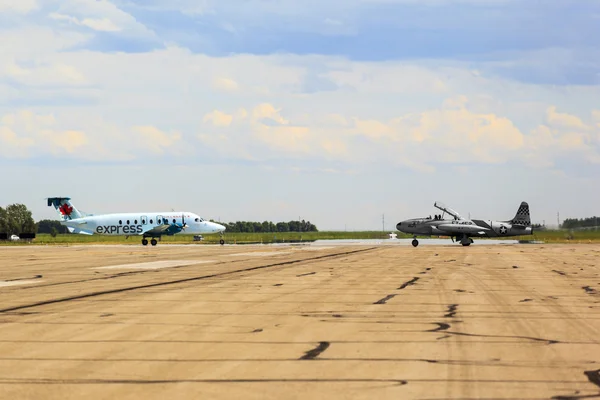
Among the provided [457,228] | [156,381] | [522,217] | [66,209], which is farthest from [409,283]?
[66,209]

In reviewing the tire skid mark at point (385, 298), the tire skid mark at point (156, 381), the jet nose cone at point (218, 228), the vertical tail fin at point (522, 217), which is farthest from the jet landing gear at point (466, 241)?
the tire skid mark at point (156, 381)

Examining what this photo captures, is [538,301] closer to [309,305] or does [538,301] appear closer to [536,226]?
[309,305]

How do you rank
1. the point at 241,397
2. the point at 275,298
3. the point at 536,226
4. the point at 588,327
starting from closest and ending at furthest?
the point at 241,397 → the point at 588,327 → the point at 275,298 → the point at 536,226

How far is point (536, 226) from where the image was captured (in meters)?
85.4

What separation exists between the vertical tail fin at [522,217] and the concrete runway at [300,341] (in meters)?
55.0

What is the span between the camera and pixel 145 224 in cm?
9294

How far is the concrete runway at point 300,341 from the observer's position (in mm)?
8758

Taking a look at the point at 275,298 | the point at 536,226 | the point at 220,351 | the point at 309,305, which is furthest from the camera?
the point at 536,226

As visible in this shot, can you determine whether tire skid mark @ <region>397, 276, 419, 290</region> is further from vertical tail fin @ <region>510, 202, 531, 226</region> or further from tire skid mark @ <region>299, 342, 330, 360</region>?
vertical tail fin @ <region>510, 202, 531, 226</region>

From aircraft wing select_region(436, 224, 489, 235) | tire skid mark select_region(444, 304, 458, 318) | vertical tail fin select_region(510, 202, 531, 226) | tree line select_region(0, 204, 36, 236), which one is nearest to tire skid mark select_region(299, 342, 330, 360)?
tire skid mark select_region(444, 304, 458, 318)

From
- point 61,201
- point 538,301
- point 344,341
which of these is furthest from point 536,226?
point 344,341

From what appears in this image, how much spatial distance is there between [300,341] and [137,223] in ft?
275

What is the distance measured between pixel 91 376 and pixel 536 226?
8170cm

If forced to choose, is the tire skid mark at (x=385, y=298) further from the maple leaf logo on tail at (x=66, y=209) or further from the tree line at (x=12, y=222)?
the tree line at (x=12, y=222)
